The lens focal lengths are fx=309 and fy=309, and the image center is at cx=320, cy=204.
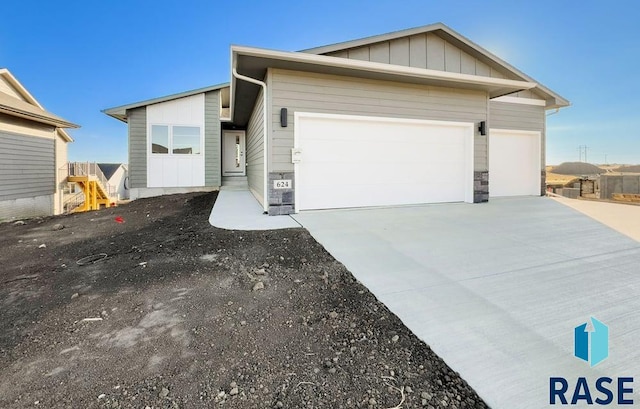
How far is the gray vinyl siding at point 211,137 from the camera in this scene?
37.8ft

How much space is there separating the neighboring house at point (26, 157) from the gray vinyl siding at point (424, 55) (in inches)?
423

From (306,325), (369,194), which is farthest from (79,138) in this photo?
(306,325)

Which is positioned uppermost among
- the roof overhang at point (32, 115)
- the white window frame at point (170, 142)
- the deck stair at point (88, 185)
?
the roof overhang at point (32, 115)

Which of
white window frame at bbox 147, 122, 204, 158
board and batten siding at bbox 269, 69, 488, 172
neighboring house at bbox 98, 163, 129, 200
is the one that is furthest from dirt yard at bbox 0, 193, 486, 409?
neighboring house at bbox 98, 163, 129, 200

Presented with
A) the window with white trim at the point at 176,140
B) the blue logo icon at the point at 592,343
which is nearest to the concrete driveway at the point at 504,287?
the blue logo icon at the point at 592,343

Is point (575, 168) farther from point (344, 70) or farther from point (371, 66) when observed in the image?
point (344, 70)

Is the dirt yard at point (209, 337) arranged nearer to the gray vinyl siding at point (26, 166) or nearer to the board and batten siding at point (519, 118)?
the board and batten siding at point (519, 118)

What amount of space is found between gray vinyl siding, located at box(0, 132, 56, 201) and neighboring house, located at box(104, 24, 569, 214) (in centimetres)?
777

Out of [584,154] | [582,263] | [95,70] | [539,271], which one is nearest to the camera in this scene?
[539,271]

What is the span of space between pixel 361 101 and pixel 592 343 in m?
5.59

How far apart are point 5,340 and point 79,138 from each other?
63.0ft

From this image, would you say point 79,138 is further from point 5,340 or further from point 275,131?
point 5,340

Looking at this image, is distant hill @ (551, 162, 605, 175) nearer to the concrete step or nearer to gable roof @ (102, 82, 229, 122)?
the concrete step

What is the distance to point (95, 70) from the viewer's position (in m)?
13.8
